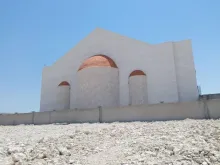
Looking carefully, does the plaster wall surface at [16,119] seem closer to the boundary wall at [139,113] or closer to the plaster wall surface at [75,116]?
the boundary wall at [139,113]

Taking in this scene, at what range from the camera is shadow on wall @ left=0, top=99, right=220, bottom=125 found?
1216 cm

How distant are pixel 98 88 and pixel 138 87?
4.05 m

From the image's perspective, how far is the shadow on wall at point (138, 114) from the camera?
12164 mm

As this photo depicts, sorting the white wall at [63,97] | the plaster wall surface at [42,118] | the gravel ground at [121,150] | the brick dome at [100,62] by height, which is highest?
the brick dome at [100,62]

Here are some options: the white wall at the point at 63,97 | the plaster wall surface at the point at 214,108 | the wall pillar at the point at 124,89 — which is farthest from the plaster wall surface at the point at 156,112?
the white wall at the point at 63,97

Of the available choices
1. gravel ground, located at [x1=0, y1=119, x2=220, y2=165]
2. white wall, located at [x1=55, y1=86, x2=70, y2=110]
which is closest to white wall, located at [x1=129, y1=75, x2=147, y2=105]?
white wall, located at [x1=55, y1=86, x2=70, y2=110]

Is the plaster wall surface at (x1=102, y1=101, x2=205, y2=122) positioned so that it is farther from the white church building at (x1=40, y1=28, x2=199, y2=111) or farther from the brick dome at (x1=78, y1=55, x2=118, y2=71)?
the brick dome at (x1=78, y1=55, x2=118, y2=71)

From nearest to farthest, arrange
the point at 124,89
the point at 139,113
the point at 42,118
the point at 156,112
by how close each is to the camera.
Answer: the point at 156,112, the point at 139,113, the point at 42,118, the point at 124,89

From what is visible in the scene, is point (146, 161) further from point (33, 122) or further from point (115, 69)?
point (115, 69)

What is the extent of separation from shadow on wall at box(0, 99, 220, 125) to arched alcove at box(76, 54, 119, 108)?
16.9 feet

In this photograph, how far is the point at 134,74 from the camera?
71.9 ft

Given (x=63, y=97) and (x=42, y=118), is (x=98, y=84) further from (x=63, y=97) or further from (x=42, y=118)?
(x=42, y=118)

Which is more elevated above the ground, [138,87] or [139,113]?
[138,87]

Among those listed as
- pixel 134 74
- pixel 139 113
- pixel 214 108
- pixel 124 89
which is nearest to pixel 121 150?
pixel 139 113
